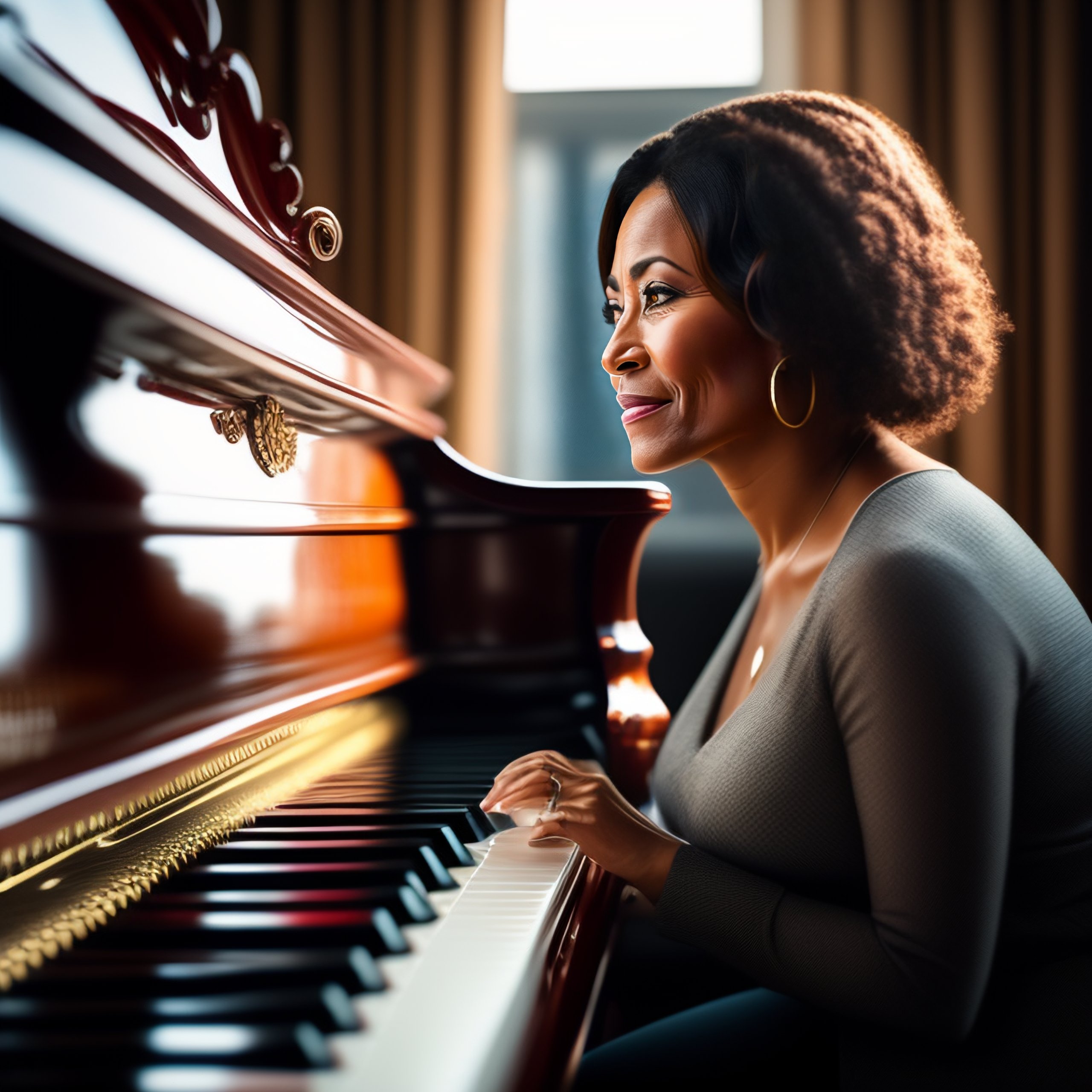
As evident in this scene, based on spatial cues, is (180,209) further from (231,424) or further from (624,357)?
(624,357)

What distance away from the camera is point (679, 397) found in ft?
3.97

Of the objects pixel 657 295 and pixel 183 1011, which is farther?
pixel 657 295

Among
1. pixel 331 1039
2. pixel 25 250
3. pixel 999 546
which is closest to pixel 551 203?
pixel 999 546

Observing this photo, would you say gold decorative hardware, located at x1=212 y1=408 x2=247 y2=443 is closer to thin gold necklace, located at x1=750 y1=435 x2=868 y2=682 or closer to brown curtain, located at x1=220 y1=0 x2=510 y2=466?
thin gold necklace, located at x1=750 y1=435 x2=868 y2=682

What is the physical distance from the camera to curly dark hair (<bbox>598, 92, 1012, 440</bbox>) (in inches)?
43.0

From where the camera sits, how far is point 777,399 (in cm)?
118

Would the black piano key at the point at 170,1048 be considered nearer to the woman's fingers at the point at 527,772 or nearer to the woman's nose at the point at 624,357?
the woman's fingers at the point at 527,772

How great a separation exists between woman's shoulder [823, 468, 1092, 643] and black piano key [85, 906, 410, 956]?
1.66ft

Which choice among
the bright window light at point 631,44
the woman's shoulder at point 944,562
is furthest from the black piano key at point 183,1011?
the bright window light at point 631,44

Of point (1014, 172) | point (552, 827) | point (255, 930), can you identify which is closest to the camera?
point (255, 930)

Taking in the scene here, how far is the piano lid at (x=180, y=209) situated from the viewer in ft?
2.07

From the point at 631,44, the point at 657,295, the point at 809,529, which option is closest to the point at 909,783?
the point at 809,529

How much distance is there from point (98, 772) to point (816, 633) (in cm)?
64

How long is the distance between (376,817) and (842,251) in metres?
0.78
